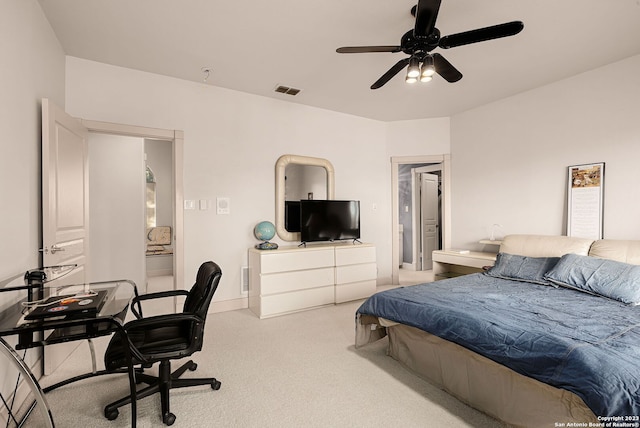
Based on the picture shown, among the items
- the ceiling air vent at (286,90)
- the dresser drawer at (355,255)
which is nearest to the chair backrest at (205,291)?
the dresser drawer at (355,255)

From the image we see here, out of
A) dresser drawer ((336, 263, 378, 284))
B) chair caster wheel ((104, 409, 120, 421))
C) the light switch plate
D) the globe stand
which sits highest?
the light switch plate

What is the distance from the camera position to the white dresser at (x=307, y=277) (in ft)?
12.3

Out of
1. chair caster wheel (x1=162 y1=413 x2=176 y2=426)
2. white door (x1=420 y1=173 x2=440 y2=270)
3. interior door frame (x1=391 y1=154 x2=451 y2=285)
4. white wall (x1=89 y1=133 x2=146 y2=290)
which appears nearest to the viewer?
chair caster wheel (x1=162 y1=413 x2=176 y2=426)

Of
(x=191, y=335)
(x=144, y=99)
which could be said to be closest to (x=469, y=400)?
(x=191, y=335)

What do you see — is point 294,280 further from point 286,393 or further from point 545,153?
point 545,153

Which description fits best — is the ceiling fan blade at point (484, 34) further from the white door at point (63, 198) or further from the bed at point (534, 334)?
the white door at point (63, 198)

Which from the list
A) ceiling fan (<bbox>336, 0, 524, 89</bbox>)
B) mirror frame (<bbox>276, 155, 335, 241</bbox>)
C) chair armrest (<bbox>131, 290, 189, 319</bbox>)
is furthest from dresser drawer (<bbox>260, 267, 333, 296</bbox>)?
ceiling fan (<bbox>336, 0, 524, 89</bbox>)

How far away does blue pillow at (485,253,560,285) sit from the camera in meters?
3.03

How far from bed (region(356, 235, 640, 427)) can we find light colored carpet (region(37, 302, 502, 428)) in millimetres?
189

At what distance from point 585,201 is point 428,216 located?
3239 millimetres

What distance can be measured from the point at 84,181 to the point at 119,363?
6.70 ft

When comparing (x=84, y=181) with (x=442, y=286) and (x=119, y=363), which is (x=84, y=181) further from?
(x=442, y=286)

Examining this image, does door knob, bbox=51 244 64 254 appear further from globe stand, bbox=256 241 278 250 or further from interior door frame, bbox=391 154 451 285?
interior door frame, bbox=391 154 451 285

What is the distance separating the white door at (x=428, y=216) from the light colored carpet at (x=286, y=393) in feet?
13.2
